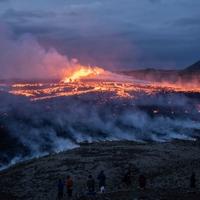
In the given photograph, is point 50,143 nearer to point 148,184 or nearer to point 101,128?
point 101,128

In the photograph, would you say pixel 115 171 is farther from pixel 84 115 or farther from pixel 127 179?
pixel 84 115

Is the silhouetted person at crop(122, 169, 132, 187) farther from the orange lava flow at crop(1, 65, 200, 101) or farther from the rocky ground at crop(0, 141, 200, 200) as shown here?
the orange lava flow at crop(1, 65, 200, 101)

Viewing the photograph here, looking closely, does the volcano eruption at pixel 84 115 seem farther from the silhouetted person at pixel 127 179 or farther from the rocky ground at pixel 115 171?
the silhouetted person at pixel 127 179

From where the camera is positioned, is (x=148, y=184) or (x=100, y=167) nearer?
(x=148, y=184)

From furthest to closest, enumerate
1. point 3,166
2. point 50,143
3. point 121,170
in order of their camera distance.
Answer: point 50,143 → point 3,166 → point 121,170

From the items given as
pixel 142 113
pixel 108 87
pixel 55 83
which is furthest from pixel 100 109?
pixel 55 83

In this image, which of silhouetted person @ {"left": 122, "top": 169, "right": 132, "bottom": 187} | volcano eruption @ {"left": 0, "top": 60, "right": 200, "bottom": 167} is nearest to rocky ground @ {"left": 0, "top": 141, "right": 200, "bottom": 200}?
silhouetted person @ {"left": 122, "top": 169, "right": 132, "bottom": 187}

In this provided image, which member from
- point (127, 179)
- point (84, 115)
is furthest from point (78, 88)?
point (127, 179)

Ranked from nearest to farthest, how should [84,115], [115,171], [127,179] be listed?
[127,179] → [115,171] → [84,115]
